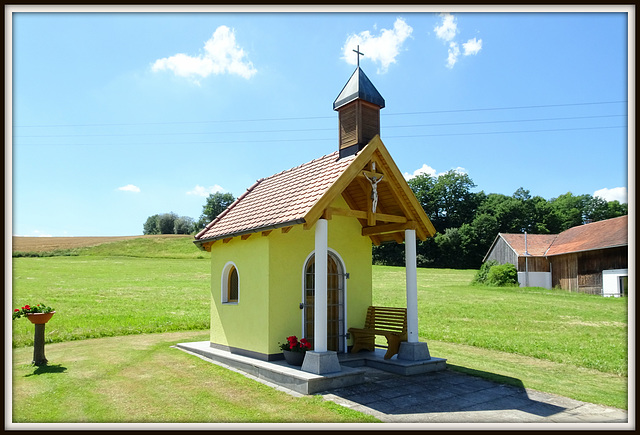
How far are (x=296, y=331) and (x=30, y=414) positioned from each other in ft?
17.0

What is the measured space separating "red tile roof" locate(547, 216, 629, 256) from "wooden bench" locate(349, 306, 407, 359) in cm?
2385

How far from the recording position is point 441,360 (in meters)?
9.69

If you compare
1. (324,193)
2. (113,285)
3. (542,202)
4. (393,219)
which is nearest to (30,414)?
(324,193)

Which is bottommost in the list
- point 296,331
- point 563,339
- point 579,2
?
point 563,339

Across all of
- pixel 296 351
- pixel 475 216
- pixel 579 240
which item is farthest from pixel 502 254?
pixel 296 351

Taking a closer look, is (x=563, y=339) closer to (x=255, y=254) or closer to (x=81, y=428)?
(x=255, y=254)

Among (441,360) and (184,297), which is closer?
(441,360)

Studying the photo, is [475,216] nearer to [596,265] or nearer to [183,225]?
[596,265]

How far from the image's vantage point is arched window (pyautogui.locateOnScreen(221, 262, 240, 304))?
1171 centimetres

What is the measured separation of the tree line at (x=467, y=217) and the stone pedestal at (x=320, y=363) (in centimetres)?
5071

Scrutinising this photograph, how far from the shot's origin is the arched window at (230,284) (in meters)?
11.7

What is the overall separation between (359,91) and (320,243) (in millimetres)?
3541

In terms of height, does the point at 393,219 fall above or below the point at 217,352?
above

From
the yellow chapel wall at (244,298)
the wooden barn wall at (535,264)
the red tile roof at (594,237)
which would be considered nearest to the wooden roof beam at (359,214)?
the yellow chapel wall at (244,298)
